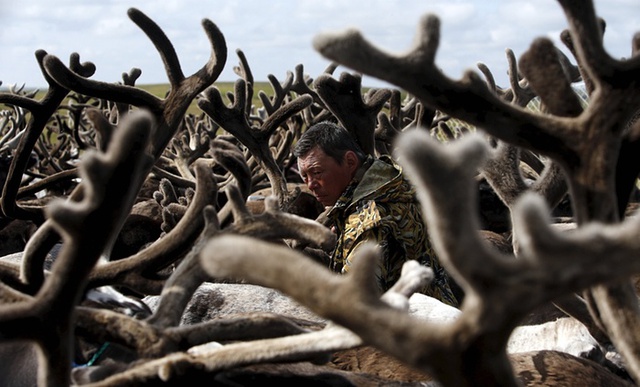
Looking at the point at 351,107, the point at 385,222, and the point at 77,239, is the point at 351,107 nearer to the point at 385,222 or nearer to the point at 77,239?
the point at 385,222

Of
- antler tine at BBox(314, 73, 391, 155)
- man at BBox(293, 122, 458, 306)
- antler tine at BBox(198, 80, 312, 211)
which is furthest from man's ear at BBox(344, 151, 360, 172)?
antler tine at BBox(198, 80, 312, 211)

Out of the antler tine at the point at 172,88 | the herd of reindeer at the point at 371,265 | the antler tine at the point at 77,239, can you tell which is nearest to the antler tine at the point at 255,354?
the herd of reindeer at the point at 371,265

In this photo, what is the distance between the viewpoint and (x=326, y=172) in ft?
12.6

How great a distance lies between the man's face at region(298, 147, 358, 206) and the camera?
3846 millimetres

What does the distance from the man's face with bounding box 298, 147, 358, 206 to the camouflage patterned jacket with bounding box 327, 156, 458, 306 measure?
1.6 inches

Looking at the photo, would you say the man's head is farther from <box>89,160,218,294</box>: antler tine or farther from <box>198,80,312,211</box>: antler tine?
<box>89,160,218,294</box>: antler tine

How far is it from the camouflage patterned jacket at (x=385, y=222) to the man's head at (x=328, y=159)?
52 millimetres

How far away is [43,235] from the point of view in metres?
2.42

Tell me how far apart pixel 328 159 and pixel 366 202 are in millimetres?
252

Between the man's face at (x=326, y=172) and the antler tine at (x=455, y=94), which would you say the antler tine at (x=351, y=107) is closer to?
the man's face at (x=326, y=172)

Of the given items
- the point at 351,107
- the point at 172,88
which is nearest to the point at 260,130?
the point at 351,107

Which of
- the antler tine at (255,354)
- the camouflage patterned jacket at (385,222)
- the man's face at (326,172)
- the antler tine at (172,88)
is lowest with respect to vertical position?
the antler tine at (255,354)

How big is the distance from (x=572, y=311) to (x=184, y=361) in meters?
1.74

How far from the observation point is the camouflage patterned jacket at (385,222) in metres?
3.78
